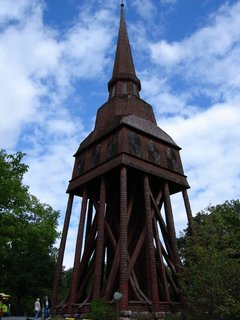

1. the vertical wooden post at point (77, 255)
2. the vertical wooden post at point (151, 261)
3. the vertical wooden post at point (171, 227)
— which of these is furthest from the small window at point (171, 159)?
the vertical wooden post at point (77, 255)

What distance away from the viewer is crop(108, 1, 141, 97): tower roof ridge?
27.6 metres

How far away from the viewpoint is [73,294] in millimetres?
19625

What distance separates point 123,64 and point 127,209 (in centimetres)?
1273

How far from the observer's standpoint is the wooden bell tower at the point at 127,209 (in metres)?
19.3

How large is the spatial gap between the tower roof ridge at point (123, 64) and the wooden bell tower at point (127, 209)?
2019 millimetres

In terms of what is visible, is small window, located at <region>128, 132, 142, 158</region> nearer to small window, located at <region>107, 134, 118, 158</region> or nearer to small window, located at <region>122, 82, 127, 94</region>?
small window, located at <region>107, 134, 118, 158</region>

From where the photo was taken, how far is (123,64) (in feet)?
92.8

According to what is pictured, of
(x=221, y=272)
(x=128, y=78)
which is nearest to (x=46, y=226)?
(x=221, y=272)

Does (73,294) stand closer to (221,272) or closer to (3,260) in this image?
(3,260)

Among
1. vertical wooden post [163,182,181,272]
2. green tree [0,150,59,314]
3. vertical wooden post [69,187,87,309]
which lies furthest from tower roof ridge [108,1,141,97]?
green tree [0,150,59,314]

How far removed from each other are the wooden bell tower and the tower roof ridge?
2.02m

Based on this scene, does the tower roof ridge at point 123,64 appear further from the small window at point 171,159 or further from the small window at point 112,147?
the small window at point 112,147

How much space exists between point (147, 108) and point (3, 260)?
14.0 meters

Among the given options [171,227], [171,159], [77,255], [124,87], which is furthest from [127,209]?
[124,87]
